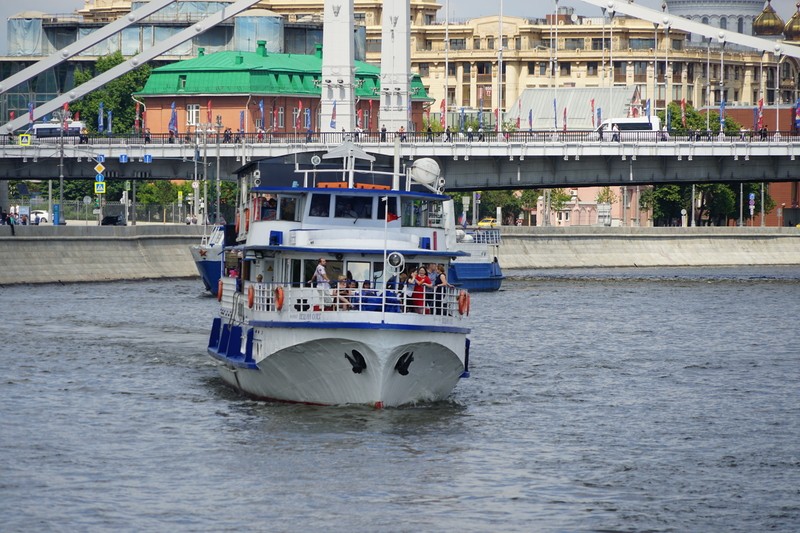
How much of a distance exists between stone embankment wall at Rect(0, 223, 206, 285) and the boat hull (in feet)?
175

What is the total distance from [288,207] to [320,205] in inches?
37.6

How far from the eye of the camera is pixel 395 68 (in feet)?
417

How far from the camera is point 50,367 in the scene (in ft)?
187

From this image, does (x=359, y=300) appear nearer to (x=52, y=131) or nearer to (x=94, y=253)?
(x=94, y=253)

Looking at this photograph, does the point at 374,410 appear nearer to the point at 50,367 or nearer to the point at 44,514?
Answer: the point at 44,514

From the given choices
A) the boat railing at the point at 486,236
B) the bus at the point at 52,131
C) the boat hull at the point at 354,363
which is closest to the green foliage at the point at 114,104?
the bus at the point at 52,131

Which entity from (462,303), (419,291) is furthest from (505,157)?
(419,291)

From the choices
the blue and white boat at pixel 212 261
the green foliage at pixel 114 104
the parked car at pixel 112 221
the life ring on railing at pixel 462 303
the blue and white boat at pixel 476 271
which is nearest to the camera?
the life ring on railing at pixel 462 303

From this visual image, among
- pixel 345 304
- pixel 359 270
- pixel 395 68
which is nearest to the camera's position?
pixel 345 304

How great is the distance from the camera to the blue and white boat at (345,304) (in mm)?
43469

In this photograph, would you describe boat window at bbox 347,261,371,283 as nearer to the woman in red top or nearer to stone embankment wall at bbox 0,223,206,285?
the woman in red top

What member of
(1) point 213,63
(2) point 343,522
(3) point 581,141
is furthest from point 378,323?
(1) point 213,63

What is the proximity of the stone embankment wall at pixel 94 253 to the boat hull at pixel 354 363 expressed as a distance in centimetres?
5321

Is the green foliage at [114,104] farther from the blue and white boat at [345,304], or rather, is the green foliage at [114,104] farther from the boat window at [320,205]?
the boat window at [320,205]
